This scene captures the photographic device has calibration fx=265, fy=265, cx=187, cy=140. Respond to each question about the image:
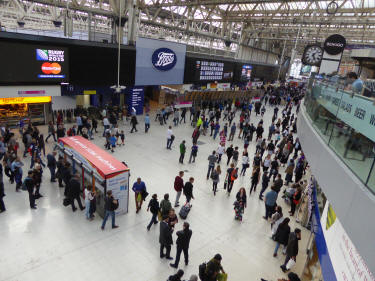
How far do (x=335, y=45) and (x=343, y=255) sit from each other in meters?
11.5

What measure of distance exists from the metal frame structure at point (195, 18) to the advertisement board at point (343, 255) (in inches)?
628

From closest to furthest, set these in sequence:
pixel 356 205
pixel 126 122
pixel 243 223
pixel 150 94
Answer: pixel 356 205
pixel 243 223
pixel 126 122
pixel 150 94

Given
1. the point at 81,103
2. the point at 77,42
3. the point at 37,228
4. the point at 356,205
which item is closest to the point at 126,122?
the point at 81,103

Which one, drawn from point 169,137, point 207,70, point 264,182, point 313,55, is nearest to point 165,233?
point 264,182

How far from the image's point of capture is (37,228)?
7.21m

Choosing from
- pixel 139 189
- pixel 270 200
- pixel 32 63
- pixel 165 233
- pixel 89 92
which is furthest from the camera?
pixel 89 92

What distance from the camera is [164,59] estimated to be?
2053 centimetres

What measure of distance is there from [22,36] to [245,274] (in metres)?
14.4

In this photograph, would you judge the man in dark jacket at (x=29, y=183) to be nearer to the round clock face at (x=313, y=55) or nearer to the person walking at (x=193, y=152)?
the person walking at (x=193, y=152)

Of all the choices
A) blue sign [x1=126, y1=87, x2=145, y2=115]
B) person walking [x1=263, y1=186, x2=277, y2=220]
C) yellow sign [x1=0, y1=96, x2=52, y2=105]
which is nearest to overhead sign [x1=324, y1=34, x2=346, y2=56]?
person walking [x1=263, y1=186, x2=277, y2=220]

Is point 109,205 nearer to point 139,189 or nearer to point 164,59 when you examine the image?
point 139,189

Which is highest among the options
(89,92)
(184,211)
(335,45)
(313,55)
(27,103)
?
(335,45)

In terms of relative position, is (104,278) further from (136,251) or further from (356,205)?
(356,205)

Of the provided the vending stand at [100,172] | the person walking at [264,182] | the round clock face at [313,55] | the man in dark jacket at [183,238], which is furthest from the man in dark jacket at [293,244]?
the round clock face at [313,55]
